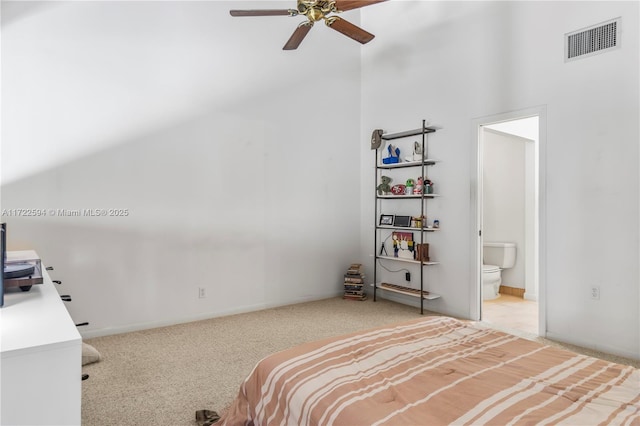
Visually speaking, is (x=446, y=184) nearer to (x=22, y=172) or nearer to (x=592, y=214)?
(x=592, y=214)

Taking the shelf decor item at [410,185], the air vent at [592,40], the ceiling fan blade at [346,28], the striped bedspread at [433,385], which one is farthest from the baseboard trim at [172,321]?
the air vent at [592,40]

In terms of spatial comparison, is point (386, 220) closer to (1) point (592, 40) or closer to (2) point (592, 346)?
(2) point (592, 346)

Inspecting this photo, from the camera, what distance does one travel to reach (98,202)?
3.56 meters

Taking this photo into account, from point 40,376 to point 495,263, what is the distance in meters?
5.35

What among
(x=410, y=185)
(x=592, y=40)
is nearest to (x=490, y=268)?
(x=410, y=185)

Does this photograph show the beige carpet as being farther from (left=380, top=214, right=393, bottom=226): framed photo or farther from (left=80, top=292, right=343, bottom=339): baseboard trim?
(left=380, top=214, right=393, bottom=226): framed photo

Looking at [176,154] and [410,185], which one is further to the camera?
[410,185]

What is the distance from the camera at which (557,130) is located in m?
3.38

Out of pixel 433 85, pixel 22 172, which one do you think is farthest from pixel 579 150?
pixel 22 172

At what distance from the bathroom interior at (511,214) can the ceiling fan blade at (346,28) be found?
250cm

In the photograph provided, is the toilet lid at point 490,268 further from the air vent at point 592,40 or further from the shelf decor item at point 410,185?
the air vent at point 592,40

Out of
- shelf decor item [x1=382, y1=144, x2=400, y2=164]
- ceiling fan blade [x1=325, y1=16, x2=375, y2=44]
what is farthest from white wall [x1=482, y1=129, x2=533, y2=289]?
ceiling fan blade [x1=325, y1=16, x2=375, y2=44]

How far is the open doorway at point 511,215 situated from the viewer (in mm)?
5178

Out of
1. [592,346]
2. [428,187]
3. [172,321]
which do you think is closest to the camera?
[592,346]
